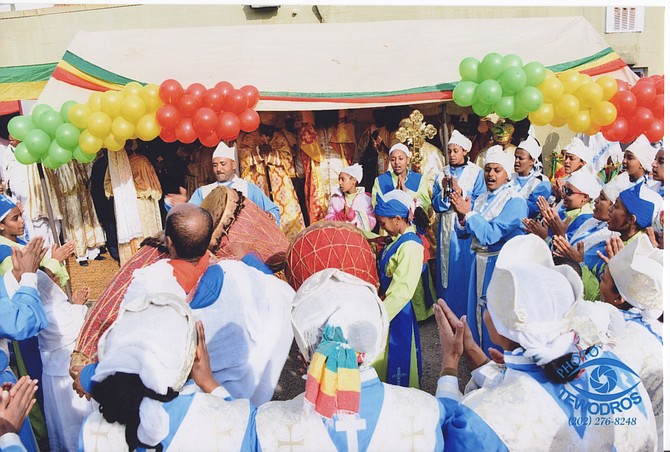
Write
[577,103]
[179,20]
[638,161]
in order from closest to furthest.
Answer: [638,161] → [577,103] → [179,20]

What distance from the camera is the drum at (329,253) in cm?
311

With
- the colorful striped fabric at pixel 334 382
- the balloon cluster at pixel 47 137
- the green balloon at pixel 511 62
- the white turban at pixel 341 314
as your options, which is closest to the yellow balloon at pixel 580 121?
the green balloon at pixel 511 62

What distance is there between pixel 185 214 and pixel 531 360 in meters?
1.65

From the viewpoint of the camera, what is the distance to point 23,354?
346 centimetres

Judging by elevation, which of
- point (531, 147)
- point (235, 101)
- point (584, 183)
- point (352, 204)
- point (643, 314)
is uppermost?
point (235, 101)

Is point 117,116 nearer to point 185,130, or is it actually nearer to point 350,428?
point 185,130

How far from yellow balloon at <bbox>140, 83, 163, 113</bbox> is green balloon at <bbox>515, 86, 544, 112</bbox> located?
3594mm

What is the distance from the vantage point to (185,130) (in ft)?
17.5

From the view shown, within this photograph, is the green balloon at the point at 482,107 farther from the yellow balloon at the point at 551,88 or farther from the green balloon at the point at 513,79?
the yellow balloon at the point at 551,88

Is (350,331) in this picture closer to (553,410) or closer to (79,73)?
(553,410)

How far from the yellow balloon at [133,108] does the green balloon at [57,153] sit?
0.71 m

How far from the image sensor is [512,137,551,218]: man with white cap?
4.81 meters

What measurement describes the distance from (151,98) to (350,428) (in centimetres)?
447

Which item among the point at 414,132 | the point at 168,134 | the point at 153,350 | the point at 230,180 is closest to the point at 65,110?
the point at 168,134
